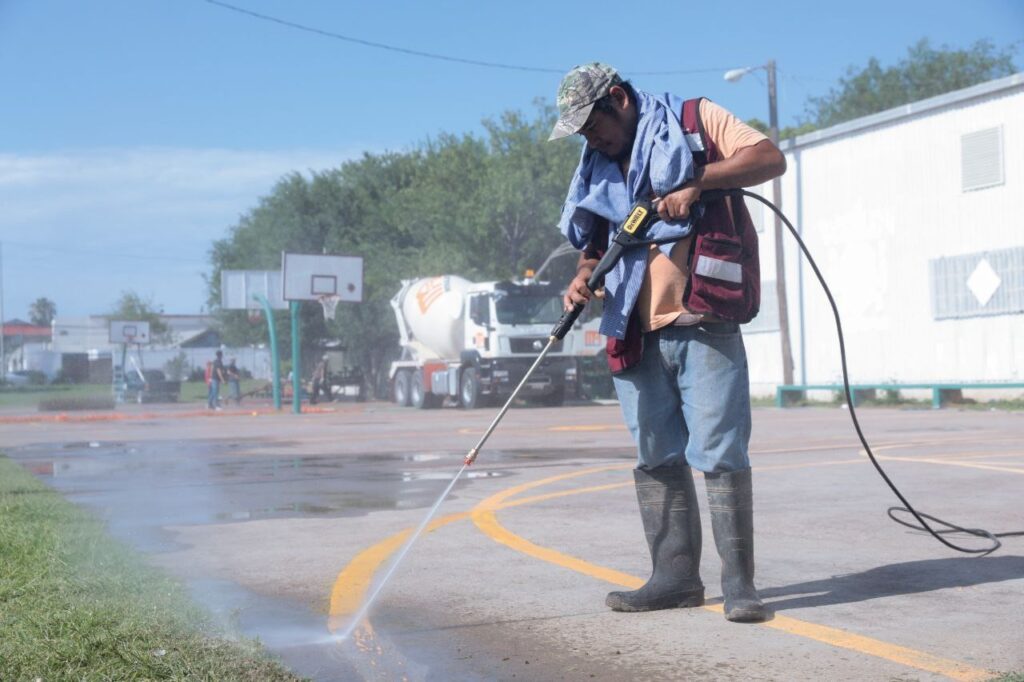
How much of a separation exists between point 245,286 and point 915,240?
31808 mm

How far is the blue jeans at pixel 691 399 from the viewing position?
4.12m

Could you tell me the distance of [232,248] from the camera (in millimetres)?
64125

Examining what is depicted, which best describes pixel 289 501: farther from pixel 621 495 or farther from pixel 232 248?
pixel 232 248

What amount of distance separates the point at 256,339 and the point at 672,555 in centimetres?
5862

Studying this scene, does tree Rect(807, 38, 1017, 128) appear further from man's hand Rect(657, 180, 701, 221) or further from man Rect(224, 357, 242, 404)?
man's hand Rect(657, 180, 701, 221)

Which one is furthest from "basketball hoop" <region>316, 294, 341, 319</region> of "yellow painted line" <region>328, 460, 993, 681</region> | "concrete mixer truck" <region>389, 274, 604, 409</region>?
"yellow painted line" <region>328, 460, 993, 681</region>

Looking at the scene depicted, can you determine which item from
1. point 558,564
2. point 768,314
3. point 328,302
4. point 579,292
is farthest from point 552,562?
point 328,302

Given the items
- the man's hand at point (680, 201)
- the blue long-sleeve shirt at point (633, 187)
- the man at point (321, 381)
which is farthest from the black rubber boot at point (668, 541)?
the man at point (321, 381)

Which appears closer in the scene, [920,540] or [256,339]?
[920,540]

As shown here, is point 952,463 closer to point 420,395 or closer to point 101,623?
point 101,623

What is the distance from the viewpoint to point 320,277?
1538 inches

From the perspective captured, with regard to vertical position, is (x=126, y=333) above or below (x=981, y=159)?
below

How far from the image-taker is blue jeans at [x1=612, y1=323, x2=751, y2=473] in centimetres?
412

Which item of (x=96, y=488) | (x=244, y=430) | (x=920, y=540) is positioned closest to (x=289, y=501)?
(x=96, y=488)
